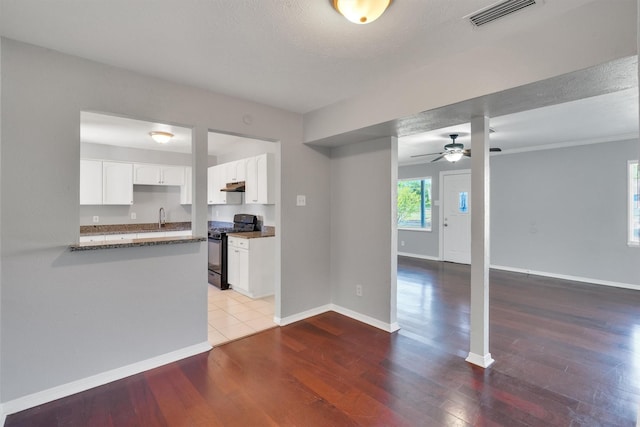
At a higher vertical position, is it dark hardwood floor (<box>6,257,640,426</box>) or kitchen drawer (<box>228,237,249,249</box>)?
kitchen drawer (<box>228,237,249,249</box>)

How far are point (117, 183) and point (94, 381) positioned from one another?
3.79m

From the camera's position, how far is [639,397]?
208 centimetres

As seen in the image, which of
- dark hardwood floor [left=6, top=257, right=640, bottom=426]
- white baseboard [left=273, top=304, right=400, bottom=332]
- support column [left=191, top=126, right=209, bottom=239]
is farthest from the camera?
white baseboard [left=273, top=304, right=400, bottom=332]

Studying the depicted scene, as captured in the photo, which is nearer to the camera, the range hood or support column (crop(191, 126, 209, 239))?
support column (crop(191, 126, 209, 239))

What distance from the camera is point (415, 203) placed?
7.85m

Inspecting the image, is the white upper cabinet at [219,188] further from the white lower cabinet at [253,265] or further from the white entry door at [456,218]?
the white entry door at [456,218]

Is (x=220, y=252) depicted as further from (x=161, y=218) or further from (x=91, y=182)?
(x=91, y=182)

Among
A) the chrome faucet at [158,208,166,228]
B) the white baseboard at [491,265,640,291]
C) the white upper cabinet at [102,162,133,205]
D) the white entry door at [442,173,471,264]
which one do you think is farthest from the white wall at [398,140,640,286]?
the white upper cabinet at [102,162,133,205]

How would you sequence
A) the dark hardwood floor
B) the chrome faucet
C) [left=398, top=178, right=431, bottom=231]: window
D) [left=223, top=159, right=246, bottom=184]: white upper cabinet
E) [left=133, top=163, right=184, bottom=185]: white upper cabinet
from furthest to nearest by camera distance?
Answer: [left=398, top=178, right=431, bottom=231]: window < the chrome faucet < [left=133, top=163, right=184, bottom=185]: white upper cabinet < [left=223, top=159, right=246, bottom=184]: white upper cabinet < the dark hardwood floor

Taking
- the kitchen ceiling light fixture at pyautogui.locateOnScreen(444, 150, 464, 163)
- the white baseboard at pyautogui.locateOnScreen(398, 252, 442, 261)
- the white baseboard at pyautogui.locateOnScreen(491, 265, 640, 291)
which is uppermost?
the kitchen ceiling light fixture at pyautogui.locateOnScreen(444, 150, 464, 163)

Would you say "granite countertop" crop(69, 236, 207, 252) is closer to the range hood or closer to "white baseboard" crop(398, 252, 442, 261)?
the range hood

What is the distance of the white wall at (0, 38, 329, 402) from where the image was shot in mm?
1981

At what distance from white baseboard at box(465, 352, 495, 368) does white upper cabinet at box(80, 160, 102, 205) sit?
559 centimetres

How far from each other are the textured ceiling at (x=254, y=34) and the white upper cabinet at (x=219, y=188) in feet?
10.2
